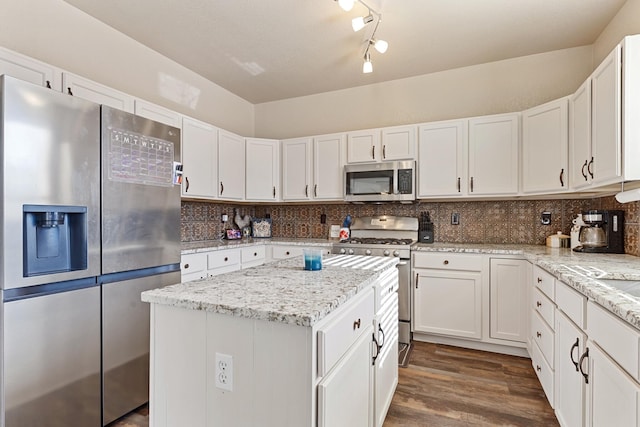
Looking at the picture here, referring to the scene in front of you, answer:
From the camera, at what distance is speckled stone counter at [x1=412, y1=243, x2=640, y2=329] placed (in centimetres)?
109

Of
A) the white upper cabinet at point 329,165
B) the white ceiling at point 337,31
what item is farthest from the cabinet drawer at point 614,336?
the white upper cabinet at point 329,165

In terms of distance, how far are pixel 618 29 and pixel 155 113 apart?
3681mm

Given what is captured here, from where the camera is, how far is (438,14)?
243cm

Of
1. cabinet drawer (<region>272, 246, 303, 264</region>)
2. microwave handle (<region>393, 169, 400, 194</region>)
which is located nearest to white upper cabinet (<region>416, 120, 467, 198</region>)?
microwave handle (<region>393, 169, 400, 194</region>)

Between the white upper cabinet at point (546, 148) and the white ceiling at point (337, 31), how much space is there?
2.17 feet

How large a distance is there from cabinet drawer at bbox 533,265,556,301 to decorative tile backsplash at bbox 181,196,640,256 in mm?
694

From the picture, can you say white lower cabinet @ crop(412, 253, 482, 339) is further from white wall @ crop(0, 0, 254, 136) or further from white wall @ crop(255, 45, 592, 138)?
white wall @ crop(0, 0, 254, 136)

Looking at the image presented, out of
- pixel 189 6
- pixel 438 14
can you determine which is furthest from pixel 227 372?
pixel 438 14

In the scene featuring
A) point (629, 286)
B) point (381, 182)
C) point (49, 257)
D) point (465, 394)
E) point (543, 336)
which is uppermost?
point (381, 182)

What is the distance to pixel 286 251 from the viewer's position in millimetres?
3613

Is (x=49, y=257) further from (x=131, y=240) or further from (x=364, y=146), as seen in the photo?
(x=364, y=146)

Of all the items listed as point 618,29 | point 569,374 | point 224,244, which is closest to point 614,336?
point 569,374

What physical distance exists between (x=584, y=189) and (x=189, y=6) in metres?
3.15

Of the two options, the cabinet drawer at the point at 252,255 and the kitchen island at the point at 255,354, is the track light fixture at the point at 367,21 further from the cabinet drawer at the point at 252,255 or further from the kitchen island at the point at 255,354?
the cabinet drawer at the point at 252,255
